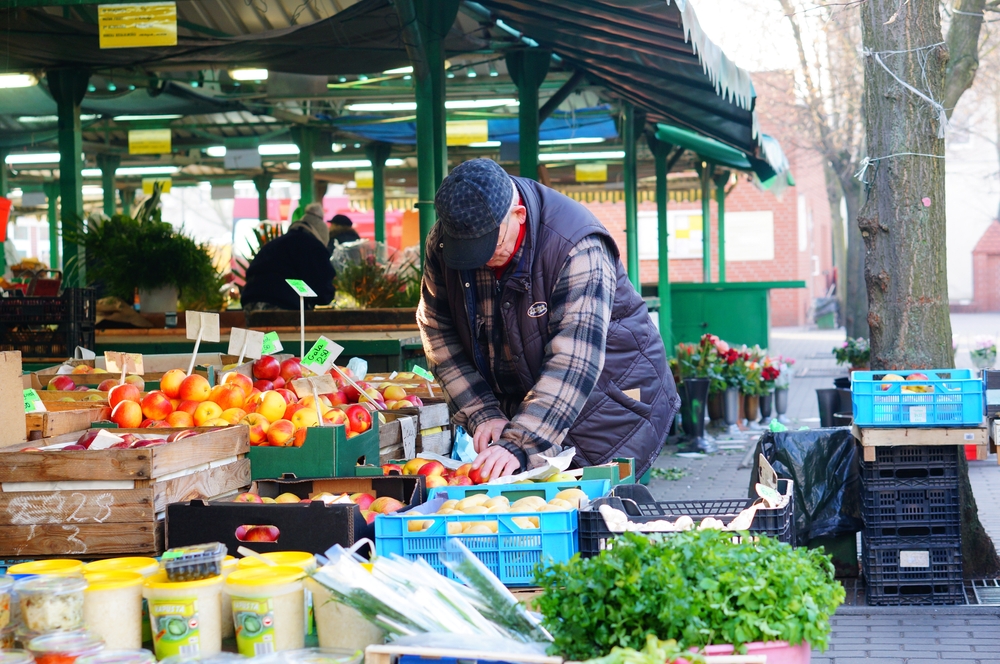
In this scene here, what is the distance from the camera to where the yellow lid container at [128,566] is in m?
2.16

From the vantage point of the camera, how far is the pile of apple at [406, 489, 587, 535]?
2.30 meters

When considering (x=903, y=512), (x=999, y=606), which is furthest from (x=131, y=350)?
(x=999, y=606)

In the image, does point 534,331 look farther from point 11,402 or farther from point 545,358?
point 11,402

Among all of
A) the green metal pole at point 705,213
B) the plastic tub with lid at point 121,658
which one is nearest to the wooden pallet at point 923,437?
the plastic tub with lid at point 121,658

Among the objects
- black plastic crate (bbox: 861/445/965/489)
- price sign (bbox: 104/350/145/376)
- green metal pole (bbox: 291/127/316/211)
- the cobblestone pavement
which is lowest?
the cobblestone pavement

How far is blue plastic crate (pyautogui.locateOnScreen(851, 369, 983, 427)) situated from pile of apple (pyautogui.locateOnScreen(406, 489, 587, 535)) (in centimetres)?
283

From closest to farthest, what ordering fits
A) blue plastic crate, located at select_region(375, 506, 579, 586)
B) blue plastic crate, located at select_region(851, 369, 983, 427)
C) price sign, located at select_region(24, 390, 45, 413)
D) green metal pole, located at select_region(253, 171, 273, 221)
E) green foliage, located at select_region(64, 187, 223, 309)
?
blue plastic crate, located at select_region(375, 506, 579, 586)
price sign, located at select_region(24, 390, 45, 413)
blue plastic crate, located at select_region(851, 369, 983, 427)
green foliage, located at select_region(64, 187, 223, 309)
green metal pole, located at select_region(253, 171, 273, 221)

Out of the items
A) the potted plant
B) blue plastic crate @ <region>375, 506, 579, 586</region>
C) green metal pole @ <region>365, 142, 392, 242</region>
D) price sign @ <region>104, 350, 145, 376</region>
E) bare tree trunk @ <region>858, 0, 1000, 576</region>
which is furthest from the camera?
green metal pole @ <region>365, 142, 392, 242</region>

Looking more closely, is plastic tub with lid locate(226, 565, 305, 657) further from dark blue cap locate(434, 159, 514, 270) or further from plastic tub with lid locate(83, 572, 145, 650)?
dark blue cap locate(434, 159, 514, 270)

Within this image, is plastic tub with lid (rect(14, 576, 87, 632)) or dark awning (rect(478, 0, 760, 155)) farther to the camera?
dark awning (rect(478, 0, 760, 155))

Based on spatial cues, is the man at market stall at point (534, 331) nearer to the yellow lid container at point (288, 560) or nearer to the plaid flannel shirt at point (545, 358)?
the plaid flannel shirt at point (545, 358)

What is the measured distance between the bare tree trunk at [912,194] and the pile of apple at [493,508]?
139 inches

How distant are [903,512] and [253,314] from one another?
14.8 feet

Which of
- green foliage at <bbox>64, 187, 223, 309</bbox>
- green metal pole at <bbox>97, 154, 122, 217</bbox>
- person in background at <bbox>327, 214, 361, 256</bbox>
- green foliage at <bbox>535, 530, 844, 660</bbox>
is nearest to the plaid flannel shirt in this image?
green foliage at <bbox>535, 530, 844, 660</bbox>
